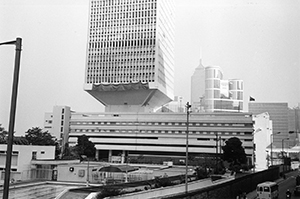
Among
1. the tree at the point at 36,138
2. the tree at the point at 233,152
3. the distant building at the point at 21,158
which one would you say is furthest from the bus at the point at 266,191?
the tree at the point at 36,138

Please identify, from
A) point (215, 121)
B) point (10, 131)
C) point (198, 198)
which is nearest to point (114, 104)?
point (215, 121)

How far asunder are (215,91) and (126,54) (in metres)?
72.2

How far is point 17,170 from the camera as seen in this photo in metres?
30.7

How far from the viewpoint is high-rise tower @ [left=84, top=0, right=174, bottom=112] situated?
7300cm

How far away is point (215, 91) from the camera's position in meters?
138

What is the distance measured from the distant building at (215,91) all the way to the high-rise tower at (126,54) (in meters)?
60.4

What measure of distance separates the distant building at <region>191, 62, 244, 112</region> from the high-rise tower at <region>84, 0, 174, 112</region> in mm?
60418

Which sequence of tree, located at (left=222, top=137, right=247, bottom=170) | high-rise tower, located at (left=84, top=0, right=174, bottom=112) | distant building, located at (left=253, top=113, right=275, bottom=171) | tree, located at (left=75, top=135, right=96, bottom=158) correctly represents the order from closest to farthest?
tree, located at (left=222, top=137, right=247, bottom=170) < tree, located at (left=75, top=135, right=96, bottom=158) < distant building, located at (left=253, top=113, right=275, bottom=171) < high-rise tower, located at (left=84, top=0, right=174, bottom=112)

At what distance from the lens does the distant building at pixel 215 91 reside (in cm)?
13600

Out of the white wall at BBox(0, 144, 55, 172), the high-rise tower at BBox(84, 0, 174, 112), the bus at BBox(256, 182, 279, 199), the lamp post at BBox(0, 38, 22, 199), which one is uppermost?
the high-rise tower at BBox(84, 0, 174, 112)

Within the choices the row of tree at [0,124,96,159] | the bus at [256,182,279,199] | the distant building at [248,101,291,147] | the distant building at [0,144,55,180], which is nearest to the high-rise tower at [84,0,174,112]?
the row of tree at [0,124,96,159]

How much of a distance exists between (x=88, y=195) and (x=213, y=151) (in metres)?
54.9

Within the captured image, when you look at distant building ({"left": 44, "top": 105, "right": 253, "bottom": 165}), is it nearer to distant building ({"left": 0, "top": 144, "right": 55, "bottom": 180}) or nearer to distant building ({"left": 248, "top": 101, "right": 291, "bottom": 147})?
distant building ({"left": 248, "top": 101, "right": 291, "bottom": 147})

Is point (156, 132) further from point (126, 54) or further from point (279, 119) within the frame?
point (279, 119)
